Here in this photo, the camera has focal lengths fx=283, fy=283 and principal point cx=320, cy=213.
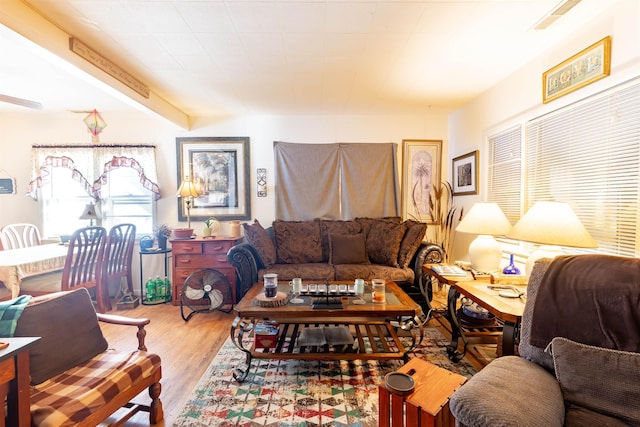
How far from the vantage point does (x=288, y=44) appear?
87.0 inches

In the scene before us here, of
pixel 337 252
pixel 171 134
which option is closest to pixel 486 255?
pixel 337 252

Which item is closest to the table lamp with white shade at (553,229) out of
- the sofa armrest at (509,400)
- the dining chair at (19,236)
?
the sofa armrest at (509,400)

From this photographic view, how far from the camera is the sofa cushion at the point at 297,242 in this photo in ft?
11.7

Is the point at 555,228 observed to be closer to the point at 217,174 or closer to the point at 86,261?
the point at 217,174

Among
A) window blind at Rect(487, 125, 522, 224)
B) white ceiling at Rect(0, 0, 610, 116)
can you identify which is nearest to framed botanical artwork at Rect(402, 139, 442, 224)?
white ceiling at Rect(0, 0, 610, 116)

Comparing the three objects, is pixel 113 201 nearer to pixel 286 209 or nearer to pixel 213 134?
pixel 213 134

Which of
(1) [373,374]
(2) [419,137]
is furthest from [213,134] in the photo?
(1) [373,374]

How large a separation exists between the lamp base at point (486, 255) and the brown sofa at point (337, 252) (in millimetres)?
670

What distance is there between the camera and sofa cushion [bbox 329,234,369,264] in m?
3.47

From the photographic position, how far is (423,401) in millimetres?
1153

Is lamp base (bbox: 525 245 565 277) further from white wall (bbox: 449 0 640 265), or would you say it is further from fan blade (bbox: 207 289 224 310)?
fan blade (bbox: 207 289 224 310)

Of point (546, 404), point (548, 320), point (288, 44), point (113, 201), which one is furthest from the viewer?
point (113, 201)

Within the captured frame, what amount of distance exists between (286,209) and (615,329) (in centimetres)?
341

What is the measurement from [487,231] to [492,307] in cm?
85
